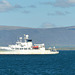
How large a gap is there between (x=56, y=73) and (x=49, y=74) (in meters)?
3.26

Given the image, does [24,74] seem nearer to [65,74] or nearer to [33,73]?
[33,73]

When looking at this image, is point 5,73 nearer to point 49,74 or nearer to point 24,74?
point 24,74

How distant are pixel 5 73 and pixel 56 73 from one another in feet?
49.8

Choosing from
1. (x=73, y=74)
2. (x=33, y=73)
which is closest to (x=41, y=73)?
(x=33, y=73)

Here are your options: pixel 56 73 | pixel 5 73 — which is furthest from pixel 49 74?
pixel 5 73

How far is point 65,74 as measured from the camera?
106 metres

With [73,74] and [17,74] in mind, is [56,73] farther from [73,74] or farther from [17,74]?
[17,74]

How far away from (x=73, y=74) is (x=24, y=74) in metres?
14.3

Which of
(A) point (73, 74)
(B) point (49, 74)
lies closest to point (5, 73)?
(B) point (49, 74)

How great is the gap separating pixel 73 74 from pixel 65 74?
233 centimetres

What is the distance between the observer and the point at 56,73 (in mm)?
107625

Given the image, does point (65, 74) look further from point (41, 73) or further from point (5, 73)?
point (5, 73)

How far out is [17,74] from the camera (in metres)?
105

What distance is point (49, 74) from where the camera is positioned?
4141 inches
